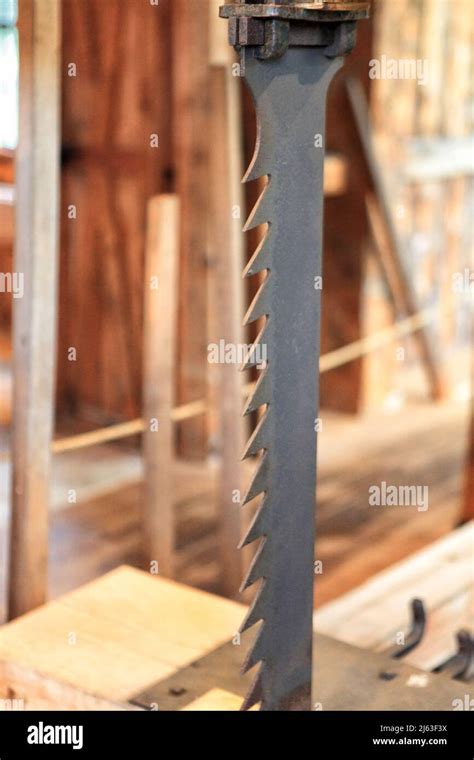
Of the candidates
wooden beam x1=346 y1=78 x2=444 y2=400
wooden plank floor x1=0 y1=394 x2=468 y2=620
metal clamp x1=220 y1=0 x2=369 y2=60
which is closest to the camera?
metal clamp x1=220 y1=0 x2=369 y2=60

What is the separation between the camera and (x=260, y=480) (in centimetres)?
186

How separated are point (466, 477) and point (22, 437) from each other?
103 inches

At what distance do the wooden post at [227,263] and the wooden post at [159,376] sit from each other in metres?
0.21

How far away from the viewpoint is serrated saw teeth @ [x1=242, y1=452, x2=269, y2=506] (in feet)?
6.06

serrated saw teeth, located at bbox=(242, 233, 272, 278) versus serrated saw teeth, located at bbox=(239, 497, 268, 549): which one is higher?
serrated saw teeth, located at bbox=(242, 233, 272, 278)

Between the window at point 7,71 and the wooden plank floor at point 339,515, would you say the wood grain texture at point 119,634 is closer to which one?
the wooden plank floor at point 339,515

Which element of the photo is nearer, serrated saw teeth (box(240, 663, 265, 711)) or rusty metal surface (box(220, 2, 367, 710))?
rusty metal surface (box(220, 2, 367, 710))

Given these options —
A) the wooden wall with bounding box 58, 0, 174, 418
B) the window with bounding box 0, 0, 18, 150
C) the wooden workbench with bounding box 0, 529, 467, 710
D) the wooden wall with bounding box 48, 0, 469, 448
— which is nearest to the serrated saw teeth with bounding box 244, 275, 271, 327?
the wooden workbench with bounding box 0, 529, 467, 710

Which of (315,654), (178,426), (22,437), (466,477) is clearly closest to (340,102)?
(178,426)

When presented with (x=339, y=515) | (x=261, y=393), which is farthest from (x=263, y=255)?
(x=339, y=515)

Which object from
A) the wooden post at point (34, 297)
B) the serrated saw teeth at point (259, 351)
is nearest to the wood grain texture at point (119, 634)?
the wooden post at point (34, 297)

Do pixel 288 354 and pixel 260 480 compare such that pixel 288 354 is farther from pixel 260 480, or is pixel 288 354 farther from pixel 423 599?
pixel 423 599

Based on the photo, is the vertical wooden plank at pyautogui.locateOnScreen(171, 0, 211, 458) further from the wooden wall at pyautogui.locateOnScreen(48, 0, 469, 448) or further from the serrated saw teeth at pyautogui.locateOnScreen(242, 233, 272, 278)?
the serrated saw teeth at pyautogui.locateOnScreen(242, 233, 272, 278)
